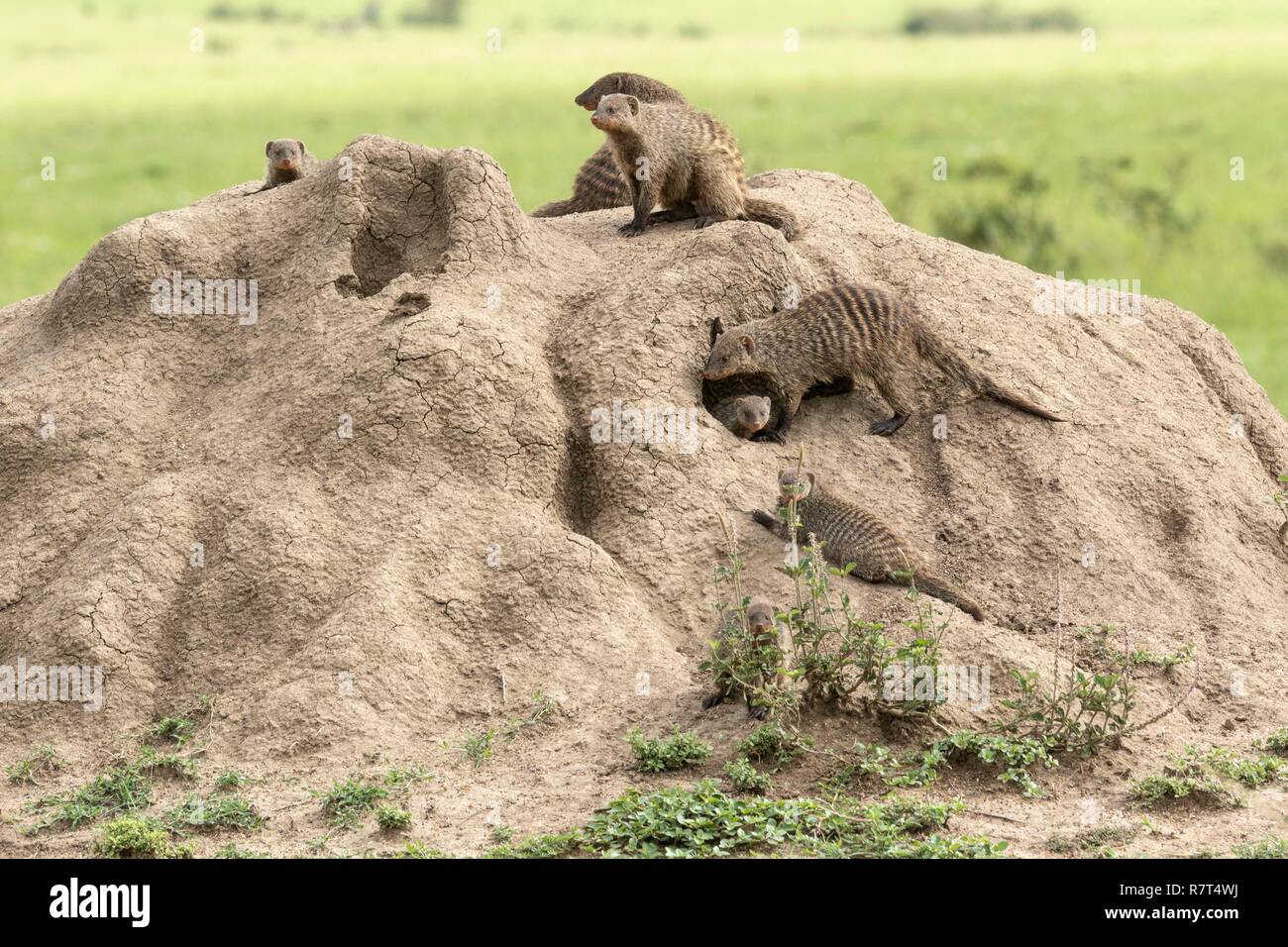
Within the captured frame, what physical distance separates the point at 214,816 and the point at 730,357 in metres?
2.79

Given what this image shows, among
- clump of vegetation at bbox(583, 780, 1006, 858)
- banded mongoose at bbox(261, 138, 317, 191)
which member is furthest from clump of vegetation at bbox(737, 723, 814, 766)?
banded mongoose at bbox(261, 138, 317, 191)

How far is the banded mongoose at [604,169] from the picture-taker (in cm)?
862

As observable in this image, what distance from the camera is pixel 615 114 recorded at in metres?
7.62

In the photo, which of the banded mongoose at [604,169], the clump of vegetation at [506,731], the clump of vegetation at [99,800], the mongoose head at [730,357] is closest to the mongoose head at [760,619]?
the clump of vegetation at [506,731]

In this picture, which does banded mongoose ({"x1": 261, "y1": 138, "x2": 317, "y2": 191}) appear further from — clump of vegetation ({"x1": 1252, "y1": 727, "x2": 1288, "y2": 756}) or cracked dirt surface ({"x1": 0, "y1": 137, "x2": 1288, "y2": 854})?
clump of vegetation ({"x1": 1252, "y1": 727, "x2": 1288, "y2": 756})

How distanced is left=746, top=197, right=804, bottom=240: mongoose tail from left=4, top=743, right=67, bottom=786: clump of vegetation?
13.2 ft

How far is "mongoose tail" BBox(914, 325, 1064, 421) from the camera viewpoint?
277 inches

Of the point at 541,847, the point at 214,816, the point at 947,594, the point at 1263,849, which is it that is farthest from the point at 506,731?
the point at 1263,849

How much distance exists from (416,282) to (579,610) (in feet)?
5.58

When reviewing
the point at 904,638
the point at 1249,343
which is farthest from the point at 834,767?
the point at 1249,343

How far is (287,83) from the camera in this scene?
3178 cm

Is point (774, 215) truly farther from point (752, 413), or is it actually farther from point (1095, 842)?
point (1095, 842)

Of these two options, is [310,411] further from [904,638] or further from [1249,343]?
[1249,343]

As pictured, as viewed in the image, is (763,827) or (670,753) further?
(670,753)
